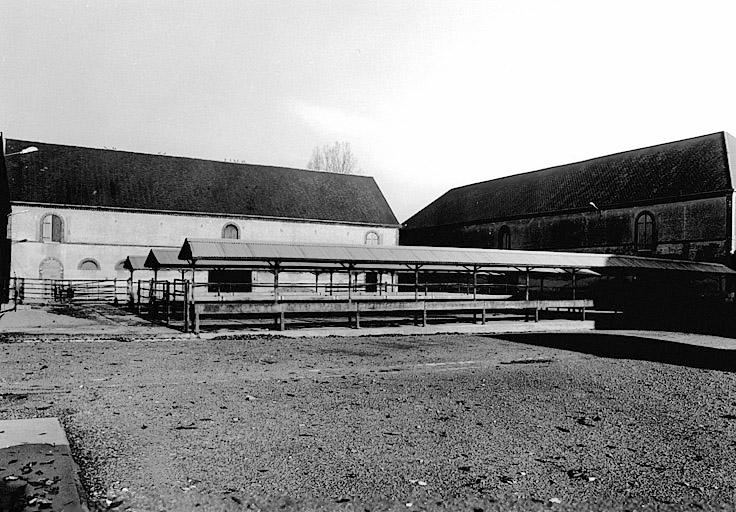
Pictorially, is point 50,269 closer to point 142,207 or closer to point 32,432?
point 142,207

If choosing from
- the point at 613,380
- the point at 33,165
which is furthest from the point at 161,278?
the point at 613,380

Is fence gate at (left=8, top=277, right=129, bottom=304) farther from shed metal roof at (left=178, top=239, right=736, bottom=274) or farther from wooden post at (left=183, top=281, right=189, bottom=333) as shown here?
wooden post at (left=183, top=281, right=189, bottom=333)

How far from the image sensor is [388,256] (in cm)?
2128

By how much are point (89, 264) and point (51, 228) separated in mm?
2885

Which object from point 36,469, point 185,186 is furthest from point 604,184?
point 36,469

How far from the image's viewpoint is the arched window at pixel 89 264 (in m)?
36.1

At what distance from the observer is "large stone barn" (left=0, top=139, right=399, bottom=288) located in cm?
3531

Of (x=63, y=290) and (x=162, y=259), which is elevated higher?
(x=162, y=259)

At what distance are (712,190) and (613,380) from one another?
87.1 feet

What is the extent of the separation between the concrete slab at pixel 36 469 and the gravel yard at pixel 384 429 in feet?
0.58

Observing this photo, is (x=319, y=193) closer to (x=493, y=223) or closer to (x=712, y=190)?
(x=493, y=223)

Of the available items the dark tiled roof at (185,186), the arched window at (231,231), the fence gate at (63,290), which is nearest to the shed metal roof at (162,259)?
the fence gate at (63,290)

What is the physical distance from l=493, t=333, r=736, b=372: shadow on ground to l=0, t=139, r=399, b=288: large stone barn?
2639cm

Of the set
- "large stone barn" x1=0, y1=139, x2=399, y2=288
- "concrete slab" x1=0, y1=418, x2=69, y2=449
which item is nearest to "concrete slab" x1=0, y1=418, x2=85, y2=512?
"concrete slab" x1=0, y1=418, x2=69, y2=449
